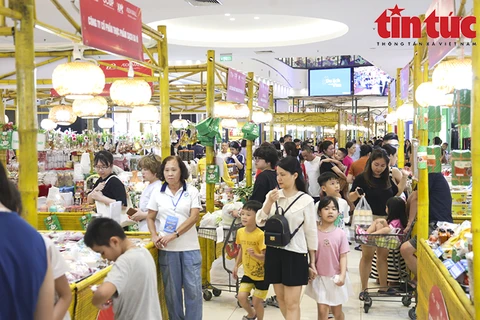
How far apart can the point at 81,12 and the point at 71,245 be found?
72.3 inches

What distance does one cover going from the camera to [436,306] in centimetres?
367

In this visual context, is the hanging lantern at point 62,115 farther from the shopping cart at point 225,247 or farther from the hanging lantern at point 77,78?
the hanging lantern at point 77,78

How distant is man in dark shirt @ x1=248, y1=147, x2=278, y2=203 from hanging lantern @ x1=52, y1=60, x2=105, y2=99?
5.89 ft

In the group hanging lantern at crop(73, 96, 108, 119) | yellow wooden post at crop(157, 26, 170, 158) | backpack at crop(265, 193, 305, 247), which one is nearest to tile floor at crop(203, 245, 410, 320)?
backpack at crop(265, 193, 305, 247)

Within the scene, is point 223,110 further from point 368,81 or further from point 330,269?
point 368,81

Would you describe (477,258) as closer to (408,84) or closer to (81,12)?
(81,12)

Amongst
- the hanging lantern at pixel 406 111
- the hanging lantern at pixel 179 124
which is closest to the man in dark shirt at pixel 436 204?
the hanging lantern at pixel 406 111

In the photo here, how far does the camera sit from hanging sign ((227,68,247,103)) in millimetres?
8656

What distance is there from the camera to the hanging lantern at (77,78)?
195 inches

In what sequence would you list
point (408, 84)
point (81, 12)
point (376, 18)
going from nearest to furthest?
point (81, 12)
point (376, 18)
point (408, 84)

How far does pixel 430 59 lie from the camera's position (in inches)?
190

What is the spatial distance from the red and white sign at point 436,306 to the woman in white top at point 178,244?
1.84 metres

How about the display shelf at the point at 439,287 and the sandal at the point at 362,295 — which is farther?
the sandal at the point at 362,295

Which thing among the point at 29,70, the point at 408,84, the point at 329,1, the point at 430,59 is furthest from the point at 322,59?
the point at 29,70
